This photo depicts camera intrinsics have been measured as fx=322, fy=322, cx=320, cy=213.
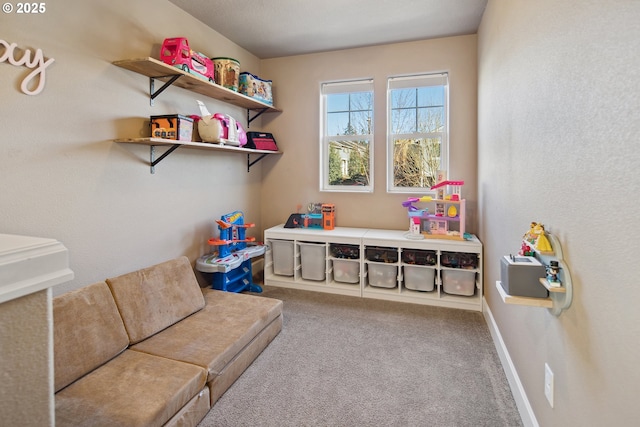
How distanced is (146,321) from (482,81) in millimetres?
3303

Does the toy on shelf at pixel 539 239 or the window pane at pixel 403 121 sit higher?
the window pane at pixel 403 121

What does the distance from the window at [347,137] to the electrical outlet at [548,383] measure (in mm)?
2598

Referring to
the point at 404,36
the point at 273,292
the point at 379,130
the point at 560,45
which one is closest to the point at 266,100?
the point at 379,130

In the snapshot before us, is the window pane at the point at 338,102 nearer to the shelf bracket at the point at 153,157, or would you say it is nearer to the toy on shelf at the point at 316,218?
the toy on shelf at the point at 316,218

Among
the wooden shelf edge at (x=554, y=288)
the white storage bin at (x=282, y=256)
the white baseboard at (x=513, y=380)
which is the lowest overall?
the white baseboard at (x=513, y=380)

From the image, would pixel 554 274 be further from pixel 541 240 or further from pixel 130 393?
pixel 130 393

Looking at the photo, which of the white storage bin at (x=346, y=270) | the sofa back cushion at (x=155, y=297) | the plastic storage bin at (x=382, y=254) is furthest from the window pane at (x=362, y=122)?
the sofa back cushion at (x=155, y=297)

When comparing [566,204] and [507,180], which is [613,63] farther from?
[507,180]

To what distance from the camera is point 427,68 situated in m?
3.45

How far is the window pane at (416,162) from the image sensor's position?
3.58m

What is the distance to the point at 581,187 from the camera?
3.52 feet

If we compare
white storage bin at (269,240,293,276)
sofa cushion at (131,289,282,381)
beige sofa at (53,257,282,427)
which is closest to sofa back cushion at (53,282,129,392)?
beige sofa at (53,257,282,427)

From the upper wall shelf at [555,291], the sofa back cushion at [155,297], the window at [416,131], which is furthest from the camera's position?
the window at [416,131]

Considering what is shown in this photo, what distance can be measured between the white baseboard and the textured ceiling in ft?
8.74
